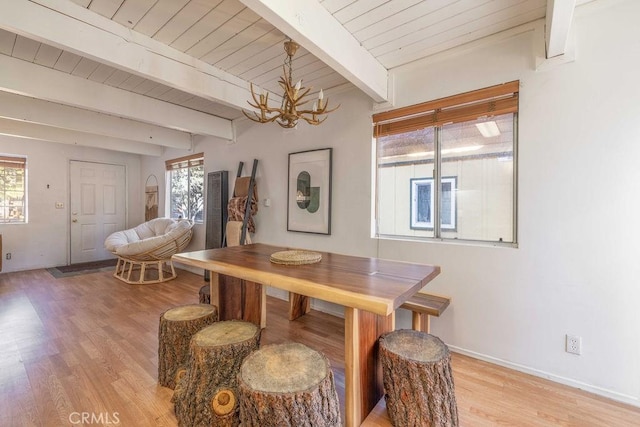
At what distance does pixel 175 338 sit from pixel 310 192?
78.7 inches

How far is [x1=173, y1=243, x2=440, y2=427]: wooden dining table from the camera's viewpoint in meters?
1.21

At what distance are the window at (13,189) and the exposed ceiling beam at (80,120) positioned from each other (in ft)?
8.00

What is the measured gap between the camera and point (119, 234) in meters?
4.91

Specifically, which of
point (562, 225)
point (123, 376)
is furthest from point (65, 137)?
point (562, 225)

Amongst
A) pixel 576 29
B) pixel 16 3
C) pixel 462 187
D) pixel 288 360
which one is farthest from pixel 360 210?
pixel 16 3

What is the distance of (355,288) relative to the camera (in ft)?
4.15

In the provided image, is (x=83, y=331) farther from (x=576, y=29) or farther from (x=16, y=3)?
(x=576, y=29)

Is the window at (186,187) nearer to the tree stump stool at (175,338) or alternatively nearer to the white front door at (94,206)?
Result: the white front door at (94,206)

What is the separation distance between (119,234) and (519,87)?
604 centimetres

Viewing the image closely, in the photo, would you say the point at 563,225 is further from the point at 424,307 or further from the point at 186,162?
the point at 186,162

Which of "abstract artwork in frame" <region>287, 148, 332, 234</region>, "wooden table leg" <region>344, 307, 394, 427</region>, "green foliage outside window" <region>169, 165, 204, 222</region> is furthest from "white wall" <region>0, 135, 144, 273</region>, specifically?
"wooden table leg" <region>344, 307, 394, 427</region>

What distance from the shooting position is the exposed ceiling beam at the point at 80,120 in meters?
A: 3.17

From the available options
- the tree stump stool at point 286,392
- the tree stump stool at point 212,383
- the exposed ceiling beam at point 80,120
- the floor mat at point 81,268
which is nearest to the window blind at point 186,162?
the exposed ceiling beam at point 80,120

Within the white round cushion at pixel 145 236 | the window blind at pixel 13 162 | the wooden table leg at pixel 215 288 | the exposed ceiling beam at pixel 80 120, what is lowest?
the wooden table leg at pixel 215 288
